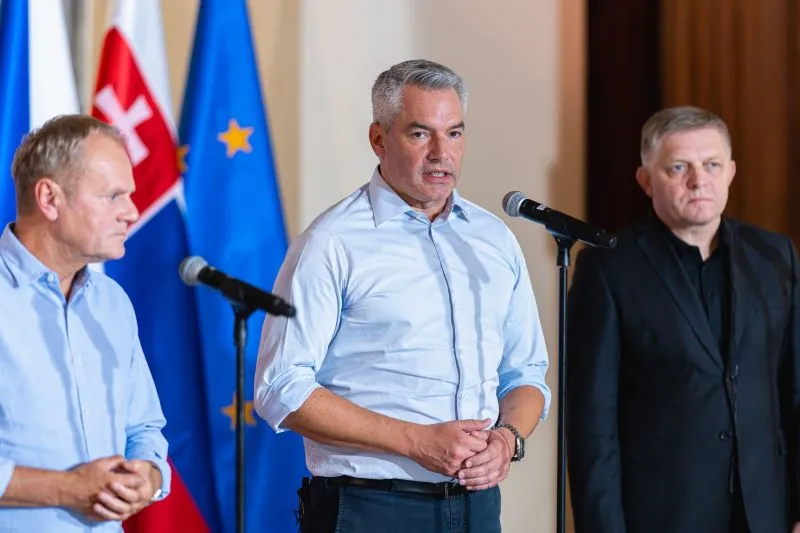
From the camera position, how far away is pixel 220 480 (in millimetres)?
3391

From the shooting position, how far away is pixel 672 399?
120 inches

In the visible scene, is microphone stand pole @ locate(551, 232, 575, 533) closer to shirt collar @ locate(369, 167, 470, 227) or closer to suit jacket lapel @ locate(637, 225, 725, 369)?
shirt collar @ locate(369, 167, 470, 227)

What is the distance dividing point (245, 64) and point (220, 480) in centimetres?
127

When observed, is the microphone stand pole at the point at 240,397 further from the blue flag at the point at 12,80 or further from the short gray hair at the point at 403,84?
the blue flag at the point at 12,80

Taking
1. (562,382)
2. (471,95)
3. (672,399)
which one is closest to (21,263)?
(562,382)

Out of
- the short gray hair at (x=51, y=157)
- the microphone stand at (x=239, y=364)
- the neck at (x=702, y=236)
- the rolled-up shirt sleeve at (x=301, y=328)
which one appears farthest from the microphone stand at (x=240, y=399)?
the neck at (x=702, y=236)

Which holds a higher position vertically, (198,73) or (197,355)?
(198,73)

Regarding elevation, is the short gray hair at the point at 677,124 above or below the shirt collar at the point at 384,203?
above

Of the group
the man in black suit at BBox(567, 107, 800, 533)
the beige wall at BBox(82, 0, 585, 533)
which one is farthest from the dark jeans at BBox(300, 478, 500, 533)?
the beige wall at BBox(82, 0, 585, 533)

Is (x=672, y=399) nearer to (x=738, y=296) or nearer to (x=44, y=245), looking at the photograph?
(x=738, y=296)

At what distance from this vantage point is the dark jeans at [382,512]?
2553 mm

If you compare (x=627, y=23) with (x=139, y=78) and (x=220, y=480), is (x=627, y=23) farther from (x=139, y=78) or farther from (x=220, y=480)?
(x=220, y=480)

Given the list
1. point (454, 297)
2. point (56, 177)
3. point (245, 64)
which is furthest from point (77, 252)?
point (245, 64)

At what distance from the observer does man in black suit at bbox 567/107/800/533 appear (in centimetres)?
304
